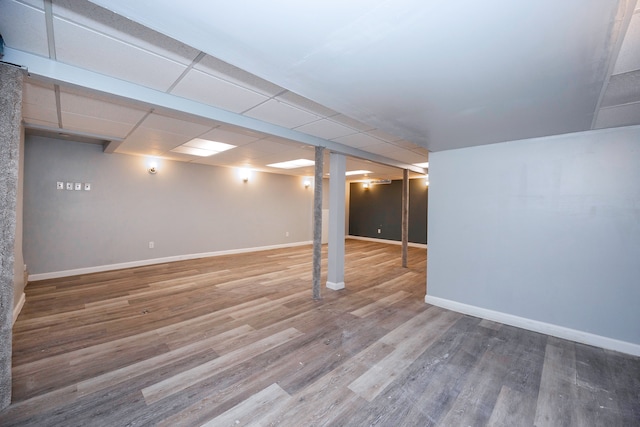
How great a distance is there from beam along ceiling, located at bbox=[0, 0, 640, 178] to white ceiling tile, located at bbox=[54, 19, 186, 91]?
11 millimetres

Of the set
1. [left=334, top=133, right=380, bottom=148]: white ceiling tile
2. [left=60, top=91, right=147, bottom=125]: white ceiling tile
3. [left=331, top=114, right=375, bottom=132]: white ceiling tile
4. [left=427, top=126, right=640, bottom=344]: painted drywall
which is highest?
[left=60, top=91, right=147, bottom=125]: white ceiling tile

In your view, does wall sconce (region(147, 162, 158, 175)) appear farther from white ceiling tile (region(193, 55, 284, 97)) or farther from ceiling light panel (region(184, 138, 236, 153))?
white ceiling tile (region(193, 55, 284, 97))

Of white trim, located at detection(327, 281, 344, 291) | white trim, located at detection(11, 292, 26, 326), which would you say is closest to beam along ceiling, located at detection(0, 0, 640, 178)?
white trim, located at detection(11, 292, 26, 326)

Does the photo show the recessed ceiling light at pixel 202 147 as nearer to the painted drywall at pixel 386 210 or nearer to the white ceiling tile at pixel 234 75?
the white ceiling tile at pixel 234 75

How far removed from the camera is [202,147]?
15.5ft

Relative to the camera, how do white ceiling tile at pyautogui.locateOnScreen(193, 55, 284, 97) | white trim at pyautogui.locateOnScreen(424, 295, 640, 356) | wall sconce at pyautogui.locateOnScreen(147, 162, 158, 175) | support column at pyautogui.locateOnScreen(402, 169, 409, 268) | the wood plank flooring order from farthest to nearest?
support column at pyautogui.locateOnScreen(402, 169, 409, 268)
wall sconce at pyautogui.locateOnScreen(147, 162, 158, 175)
white trim at pyautogui.locateOnScreen(424, 295, 640, 356)
white ceiling tile at pyautogui.locateOnScreen(193, 55, 284, 97)
the wood plank flooring

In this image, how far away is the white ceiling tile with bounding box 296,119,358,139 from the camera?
3168mm

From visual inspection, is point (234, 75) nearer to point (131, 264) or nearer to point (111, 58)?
point (111, 58)

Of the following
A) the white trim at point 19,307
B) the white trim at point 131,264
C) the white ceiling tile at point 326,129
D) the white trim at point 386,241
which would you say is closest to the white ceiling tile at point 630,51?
the white ceiling tile at point 326,129

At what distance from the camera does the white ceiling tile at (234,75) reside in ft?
6.31

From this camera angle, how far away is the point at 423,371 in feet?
7.40

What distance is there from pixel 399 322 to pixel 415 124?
92.1 inches

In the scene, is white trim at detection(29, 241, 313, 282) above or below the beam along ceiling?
below

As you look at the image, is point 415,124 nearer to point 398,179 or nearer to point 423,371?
point 423,371
